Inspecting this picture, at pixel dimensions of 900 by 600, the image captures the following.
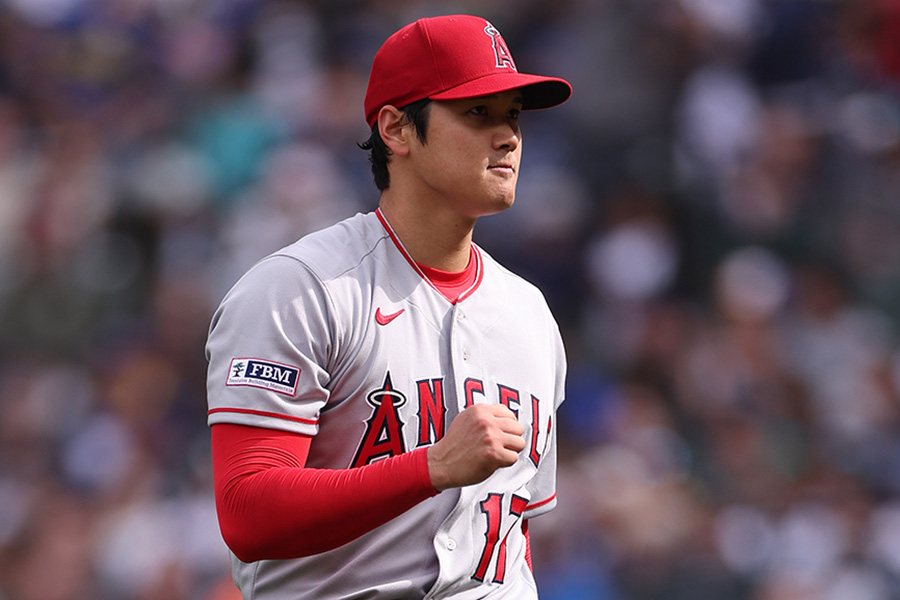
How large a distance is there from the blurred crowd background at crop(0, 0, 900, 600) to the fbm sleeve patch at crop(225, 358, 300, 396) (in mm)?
3688

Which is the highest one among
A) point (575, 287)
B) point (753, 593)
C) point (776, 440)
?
point (575, 287)

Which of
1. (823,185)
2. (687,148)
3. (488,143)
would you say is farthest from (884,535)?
(488,143)

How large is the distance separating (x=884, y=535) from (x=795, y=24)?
3.74 metres

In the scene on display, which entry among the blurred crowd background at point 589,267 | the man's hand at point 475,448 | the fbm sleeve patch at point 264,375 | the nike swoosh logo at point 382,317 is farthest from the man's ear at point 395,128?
the blurred crowd background at point 589,267

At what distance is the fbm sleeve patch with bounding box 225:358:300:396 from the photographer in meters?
2.49

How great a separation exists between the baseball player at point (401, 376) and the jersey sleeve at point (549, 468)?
10 centimetres

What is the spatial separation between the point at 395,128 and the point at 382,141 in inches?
3.1

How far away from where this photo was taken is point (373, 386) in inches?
103

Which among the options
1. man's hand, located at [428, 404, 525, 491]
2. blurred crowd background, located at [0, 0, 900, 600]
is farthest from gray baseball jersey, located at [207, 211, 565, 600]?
blurred crowd background, located at [0, 0, 900, 600]

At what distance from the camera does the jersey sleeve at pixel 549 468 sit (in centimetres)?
312

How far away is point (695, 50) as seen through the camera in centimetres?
804

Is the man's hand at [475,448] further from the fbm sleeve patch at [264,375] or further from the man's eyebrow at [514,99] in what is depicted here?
the man's eyebrow at [514,99]

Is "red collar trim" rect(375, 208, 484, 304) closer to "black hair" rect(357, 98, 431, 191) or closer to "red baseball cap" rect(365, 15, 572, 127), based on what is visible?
"black hair" rect(357, 98, 431, 191)

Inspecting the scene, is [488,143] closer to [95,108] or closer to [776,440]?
[776,440]
